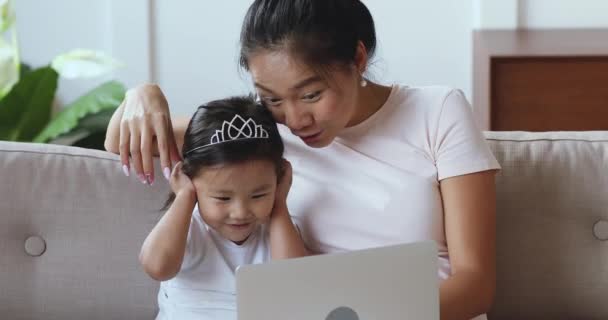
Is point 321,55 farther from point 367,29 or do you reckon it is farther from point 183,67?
point 183,67

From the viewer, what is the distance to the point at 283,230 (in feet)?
5.45

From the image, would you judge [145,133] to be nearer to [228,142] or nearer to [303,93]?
[228,142]

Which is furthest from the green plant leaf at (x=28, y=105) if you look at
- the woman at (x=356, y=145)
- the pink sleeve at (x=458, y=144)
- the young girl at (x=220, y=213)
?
the pink sleeve at (x=458, y=144)

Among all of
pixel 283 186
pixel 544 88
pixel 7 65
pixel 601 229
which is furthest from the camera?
pixel 7 65

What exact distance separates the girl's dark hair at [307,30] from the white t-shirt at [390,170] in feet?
Result: 0.49

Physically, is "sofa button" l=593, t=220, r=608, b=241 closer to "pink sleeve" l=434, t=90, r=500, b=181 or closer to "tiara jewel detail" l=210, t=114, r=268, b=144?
"pink sleeve" l=434, t=90, r=500, b=181

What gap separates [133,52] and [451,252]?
194 cm

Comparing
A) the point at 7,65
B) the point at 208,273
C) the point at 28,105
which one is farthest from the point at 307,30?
the point at 28,105

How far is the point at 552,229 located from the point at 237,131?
0.62 meters

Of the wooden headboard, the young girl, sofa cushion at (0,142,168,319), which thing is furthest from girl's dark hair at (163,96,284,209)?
the wooden headboard

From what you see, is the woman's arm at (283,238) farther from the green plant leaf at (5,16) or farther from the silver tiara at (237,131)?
the green plant leaf at (5,16)

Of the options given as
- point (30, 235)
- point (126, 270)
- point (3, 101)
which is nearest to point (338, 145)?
point (126, 270)

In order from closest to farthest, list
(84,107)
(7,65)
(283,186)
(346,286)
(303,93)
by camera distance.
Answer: (346,286) < (303,93) < (283,186) < (7,65) < (84,107)

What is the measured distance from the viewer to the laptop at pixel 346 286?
116 centimetres
